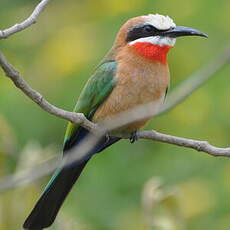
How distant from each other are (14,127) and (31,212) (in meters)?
1.13

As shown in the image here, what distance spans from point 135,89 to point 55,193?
1.95 ft

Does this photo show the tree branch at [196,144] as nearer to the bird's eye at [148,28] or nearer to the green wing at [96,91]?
the green wing at [96,91]

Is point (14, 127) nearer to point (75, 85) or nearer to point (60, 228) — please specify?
point (75, 85)

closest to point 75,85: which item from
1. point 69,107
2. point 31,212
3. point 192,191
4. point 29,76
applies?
point 69,107

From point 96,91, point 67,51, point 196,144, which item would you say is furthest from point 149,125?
point 196,144

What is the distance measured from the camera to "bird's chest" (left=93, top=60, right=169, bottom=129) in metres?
3.60

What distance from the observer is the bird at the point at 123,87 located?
3625 mm

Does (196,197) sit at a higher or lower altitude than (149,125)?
lower

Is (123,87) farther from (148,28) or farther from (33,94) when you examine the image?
(33,94)

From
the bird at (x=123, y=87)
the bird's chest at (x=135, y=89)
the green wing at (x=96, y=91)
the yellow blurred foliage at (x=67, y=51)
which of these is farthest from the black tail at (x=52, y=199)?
the yellow blurred foliage at (x=67, y=51)

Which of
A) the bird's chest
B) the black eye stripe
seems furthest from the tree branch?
the black eye stripe

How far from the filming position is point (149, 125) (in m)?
4.73

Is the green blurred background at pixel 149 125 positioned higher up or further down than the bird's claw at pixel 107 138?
further down

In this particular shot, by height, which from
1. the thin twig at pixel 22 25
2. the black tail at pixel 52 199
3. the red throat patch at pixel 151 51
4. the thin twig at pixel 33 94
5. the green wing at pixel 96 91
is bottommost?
the black tail at pixel 52 199
